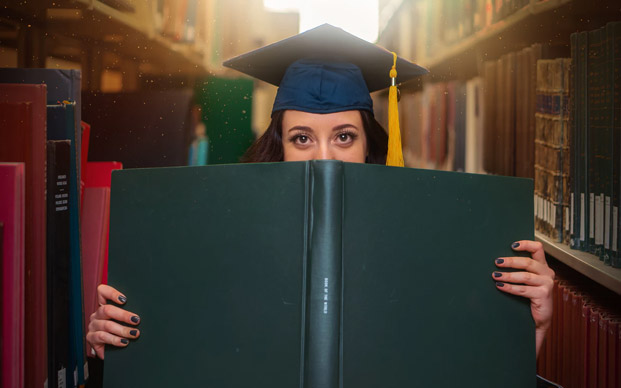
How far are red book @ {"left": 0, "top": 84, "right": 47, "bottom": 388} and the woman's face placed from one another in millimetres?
544

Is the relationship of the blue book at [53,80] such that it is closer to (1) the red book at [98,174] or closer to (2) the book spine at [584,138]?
(1) the red book at [98,174]

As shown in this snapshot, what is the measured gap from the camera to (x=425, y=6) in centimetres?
217

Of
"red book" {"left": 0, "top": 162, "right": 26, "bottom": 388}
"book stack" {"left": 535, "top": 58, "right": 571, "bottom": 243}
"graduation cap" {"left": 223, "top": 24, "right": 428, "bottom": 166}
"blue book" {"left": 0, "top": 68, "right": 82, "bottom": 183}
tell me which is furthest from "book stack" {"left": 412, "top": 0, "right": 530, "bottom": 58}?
"red book" {"left": 0, "top": 162, "right": 26, "bottom": 388}

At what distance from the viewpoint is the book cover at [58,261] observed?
2.15ft

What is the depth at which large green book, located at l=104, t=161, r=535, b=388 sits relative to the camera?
1.66 ft

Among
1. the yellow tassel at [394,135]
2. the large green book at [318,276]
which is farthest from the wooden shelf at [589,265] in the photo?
the yellow tassel at [394,135]

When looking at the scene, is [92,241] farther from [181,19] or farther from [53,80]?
[181,19]

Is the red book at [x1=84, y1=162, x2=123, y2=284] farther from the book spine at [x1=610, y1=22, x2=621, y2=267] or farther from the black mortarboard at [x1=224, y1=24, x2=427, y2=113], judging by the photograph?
the book spine at [x1=610, y1=22, x2=621, y2=267]

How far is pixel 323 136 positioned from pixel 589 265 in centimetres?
60

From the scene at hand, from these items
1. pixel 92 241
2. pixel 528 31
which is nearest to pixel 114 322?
pixel 92 241

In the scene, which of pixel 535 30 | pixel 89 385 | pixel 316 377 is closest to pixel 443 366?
pixel 316 377

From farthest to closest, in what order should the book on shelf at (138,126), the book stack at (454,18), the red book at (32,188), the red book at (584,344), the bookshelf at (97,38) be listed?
the book stack at (454,18) → the book on shelf at (138,126) → the bookshelf at (97,38) → the red book at (584,344) → the red book at (32,188)

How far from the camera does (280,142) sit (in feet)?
3.77

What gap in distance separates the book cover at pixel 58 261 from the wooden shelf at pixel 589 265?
2.94 feet
